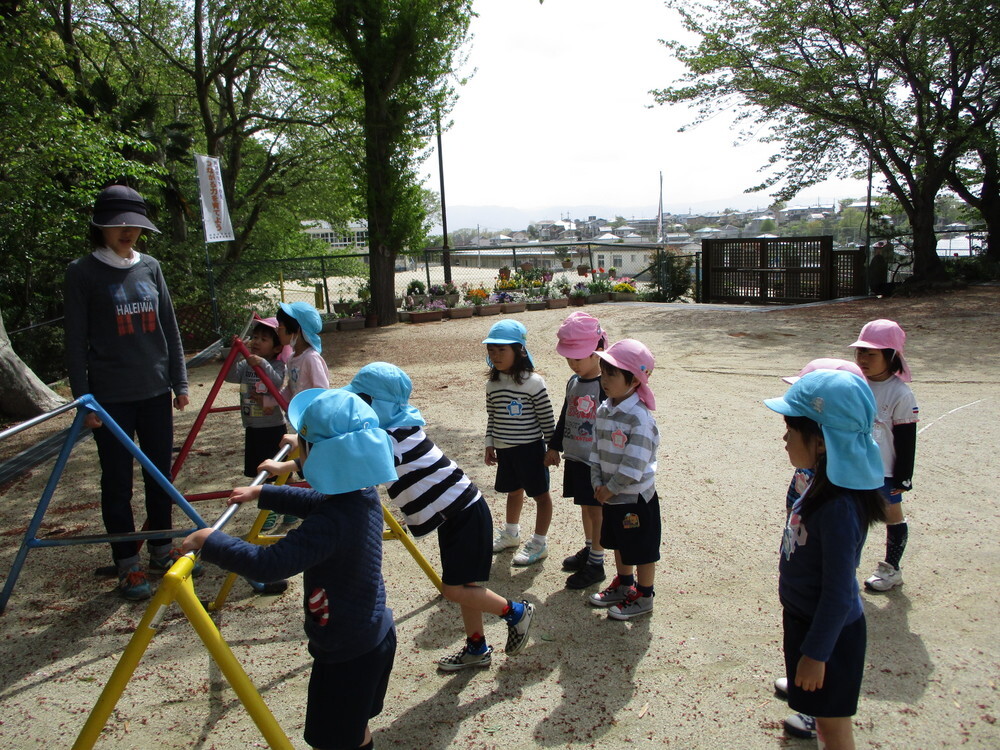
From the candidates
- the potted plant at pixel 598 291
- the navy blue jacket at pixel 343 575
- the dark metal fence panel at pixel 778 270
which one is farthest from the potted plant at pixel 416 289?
the navy blue jacket at pixel 343 575

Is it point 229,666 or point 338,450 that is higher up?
point 338,450

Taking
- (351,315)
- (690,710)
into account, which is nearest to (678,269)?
(351,315)

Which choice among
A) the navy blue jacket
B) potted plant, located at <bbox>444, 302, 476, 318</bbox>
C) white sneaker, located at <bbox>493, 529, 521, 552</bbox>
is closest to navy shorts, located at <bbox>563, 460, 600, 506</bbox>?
white sneaker, located at <bbox>493, 529, 521, 552</bbox>

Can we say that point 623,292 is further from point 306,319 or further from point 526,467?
point 526,467

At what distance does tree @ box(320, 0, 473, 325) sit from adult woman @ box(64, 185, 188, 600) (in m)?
11.3

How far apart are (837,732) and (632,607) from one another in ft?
4.15

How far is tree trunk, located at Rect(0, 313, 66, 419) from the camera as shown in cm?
782

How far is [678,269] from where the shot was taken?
Answer: 18.3 m

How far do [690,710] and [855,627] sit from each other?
83 cm

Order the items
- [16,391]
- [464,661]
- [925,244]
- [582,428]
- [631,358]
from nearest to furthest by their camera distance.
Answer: [464,661] → [631,358] → [582,428] → [16,391] → [925,244]

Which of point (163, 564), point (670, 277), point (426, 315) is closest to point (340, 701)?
point (163, 564)

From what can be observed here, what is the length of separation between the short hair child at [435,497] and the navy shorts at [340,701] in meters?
0.69

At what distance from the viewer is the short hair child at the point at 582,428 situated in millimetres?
3621

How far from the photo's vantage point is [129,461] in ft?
12.3
